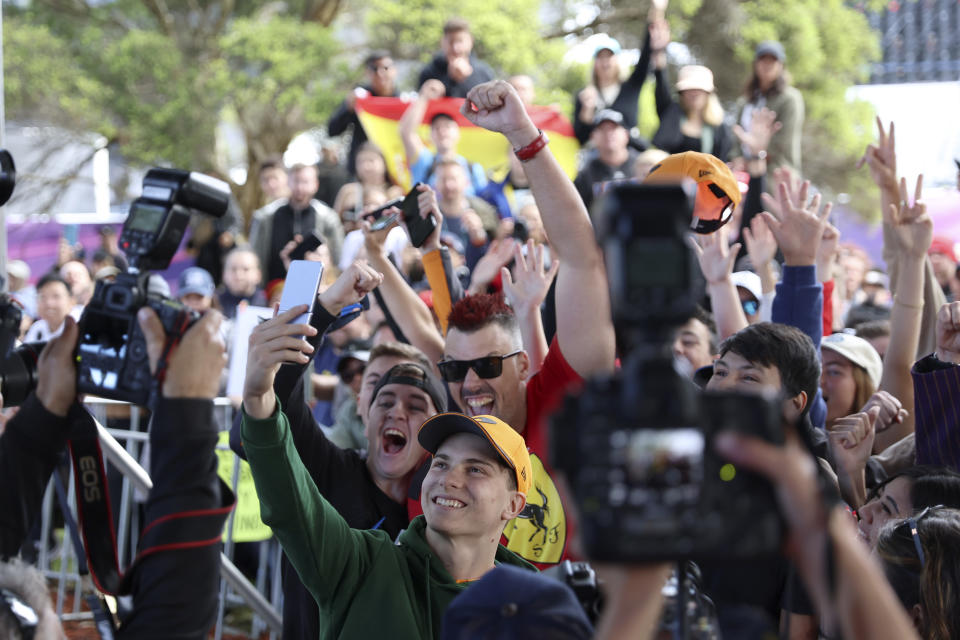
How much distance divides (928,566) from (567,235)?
1210mm

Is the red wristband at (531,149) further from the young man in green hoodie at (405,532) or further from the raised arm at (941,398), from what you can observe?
the raised arm at (941,398)

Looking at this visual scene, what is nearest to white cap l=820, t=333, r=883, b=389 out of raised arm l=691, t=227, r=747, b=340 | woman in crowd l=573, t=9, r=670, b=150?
raised arm l=691, t=227, r=747, b=340

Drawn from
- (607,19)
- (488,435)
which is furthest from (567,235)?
(607,19)

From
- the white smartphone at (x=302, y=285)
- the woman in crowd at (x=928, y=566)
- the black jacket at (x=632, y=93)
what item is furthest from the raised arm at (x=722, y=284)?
the black jacket at (x=632, y=93)

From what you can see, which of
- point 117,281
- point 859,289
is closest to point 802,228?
point 117,281

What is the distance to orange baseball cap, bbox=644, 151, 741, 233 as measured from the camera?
3.24 meters

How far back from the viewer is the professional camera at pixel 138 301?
1993 millimetres

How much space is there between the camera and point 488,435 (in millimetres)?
2926

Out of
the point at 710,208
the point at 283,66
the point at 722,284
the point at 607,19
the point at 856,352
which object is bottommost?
the point at 856,352

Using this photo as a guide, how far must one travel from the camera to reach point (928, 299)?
4.87 metres

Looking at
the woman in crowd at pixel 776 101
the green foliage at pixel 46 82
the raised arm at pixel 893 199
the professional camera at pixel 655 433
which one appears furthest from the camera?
the green foliage at pixel 46 82

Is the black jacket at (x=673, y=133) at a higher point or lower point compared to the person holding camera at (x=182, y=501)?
higher

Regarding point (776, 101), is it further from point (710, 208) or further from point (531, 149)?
point (531, 149)

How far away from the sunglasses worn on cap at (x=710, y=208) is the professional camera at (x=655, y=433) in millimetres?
1971
